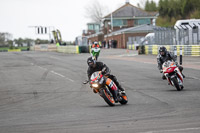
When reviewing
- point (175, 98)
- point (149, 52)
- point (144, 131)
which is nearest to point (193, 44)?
point (149, 52)

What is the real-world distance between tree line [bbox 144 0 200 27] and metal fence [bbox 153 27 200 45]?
23925mm

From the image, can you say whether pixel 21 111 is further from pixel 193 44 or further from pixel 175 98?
pixel 193 44

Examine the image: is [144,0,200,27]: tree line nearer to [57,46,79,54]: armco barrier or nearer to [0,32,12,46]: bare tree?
[57,46,79,54]: armco barrier

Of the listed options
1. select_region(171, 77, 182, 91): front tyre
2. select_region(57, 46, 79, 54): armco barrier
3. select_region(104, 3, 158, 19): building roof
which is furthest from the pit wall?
select_region(171, 77, 182, 91): front tyre

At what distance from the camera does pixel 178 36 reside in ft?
123

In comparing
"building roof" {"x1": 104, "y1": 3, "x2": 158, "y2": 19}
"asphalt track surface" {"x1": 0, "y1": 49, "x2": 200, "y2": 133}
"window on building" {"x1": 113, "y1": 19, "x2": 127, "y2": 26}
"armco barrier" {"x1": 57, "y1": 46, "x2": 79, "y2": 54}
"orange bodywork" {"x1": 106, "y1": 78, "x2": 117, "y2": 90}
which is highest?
"building roof" {"x1": 104, "y1": 3, "x2": 158, "y2": 19}

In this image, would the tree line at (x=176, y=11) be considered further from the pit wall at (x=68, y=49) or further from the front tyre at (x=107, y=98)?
the front tyre at (x=107, y=98)

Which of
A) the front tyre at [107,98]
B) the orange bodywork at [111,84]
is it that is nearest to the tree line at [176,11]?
the orange bodywork at [111,84]

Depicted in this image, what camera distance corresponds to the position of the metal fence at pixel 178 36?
34.4 metres

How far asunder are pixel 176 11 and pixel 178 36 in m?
39.3

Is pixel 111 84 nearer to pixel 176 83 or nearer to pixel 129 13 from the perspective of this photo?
pixel 176 83

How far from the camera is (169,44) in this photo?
3975 cm

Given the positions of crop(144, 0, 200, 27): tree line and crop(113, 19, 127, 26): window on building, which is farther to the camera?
crop(113, 19, 127, 26): window on building

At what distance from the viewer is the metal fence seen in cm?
3438
